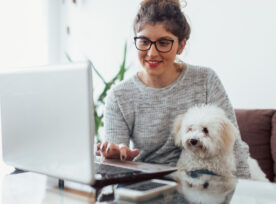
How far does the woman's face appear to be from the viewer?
3.99ft

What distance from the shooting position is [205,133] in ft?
4.41

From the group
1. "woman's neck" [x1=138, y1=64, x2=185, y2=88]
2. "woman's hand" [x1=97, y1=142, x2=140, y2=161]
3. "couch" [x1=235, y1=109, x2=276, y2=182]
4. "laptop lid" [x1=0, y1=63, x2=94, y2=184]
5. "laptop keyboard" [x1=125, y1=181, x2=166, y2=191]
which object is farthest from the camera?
"couch" [x1=235, y1=109, x2=276, y2=182]

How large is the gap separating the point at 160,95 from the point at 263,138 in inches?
26.9

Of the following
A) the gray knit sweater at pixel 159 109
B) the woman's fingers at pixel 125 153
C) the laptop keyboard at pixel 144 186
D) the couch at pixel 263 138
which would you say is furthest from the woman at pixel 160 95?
the laptop keyboard at pixel 144 186

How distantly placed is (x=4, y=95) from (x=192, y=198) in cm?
54

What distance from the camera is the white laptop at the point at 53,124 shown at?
60cm

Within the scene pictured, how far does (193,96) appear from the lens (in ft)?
4.33

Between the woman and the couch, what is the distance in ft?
1.07

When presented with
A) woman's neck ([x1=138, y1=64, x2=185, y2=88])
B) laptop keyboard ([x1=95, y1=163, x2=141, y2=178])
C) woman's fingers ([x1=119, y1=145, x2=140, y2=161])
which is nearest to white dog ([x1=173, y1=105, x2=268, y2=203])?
woman's neck ([x1=138, y1=64, x2=185, y2=88])

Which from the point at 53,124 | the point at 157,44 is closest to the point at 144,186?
the point at 53,124

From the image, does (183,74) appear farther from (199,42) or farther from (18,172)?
(199,42)

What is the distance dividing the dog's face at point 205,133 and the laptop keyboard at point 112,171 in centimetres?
47

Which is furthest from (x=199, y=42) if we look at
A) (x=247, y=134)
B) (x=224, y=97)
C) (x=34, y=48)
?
(x=34, y=48)

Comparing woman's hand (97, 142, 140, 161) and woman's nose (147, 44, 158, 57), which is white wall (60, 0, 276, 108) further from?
woman's hand (97, 142, 140, 161)
